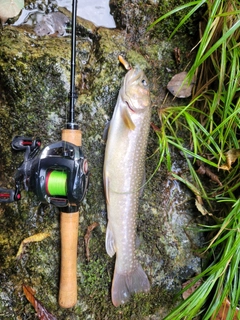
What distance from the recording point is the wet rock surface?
1.83 m

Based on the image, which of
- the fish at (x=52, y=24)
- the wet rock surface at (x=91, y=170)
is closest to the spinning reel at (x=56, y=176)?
the wet rock surface at (x=91, y=170)

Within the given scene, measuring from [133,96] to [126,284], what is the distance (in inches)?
40.9

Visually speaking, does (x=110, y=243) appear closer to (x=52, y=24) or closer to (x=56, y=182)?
(x=56, y=182)

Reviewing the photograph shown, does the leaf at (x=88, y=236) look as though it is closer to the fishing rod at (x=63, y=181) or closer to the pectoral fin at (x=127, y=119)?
the fishing rod at (x=63, y=181)

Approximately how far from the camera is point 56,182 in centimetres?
154

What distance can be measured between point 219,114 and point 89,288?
4.05ft

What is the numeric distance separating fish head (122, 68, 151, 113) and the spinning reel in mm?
464

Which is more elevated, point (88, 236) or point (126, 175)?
point (126, 175)

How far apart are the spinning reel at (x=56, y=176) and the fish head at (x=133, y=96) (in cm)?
40

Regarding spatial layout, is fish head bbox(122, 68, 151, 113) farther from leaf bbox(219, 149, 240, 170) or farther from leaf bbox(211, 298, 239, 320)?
leaf bbox(211, 298, 239, 320)

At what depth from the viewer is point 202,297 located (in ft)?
6.05

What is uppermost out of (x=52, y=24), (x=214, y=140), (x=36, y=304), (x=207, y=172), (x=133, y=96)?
(x=52, y=24)

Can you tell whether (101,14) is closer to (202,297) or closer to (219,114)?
(219,114)

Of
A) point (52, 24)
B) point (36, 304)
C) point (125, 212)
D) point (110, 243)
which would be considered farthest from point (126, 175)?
point (52, 24)
